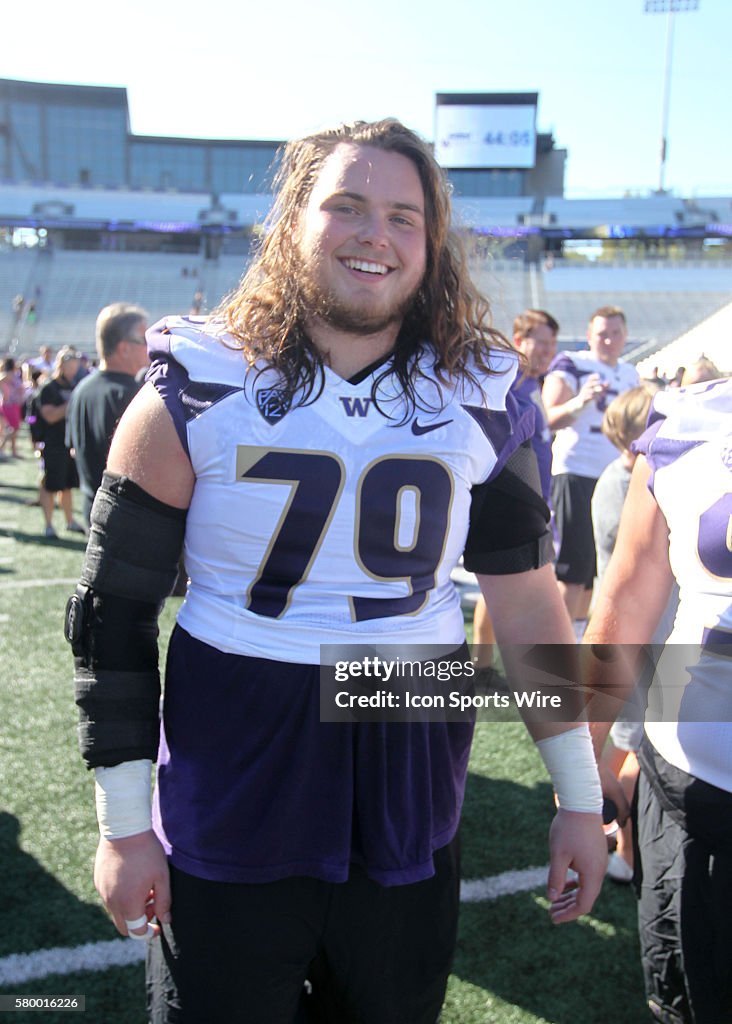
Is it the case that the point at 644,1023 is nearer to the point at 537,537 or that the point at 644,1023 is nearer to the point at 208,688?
the point at 537,537

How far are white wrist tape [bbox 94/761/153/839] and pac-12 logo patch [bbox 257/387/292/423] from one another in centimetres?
52

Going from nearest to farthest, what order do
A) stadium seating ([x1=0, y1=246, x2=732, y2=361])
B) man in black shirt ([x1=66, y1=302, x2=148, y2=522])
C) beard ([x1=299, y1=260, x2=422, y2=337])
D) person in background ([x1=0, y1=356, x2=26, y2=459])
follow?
beard ([x1=299, y1=260, x2=422, y2=337])
man in black shirt ([x1=66, y1=302, x2=148, y2=522])
person in background ([x1=0, y1=356, x2=26, y2=459])
stadium seating ([x1=0, y1=246, x2=732, y2=361])

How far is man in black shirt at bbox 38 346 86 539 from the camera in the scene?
720 cm

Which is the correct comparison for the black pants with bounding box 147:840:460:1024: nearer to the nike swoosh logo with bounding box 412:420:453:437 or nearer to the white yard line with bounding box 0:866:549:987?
the nike swoosh logo with bounding box 412:420:453:437

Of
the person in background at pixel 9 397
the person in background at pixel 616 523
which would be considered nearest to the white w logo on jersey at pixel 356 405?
the person in background at pixel 616 523

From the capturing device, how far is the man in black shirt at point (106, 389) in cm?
413

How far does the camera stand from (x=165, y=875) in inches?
47.3

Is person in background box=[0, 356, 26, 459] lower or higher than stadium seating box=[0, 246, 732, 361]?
lower

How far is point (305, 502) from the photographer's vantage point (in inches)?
47.4

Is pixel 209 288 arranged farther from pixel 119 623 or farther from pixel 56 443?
pixel 119 623

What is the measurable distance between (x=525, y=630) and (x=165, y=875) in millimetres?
657

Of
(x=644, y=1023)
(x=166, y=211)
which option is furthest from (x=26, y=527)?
(x=166, y=211)

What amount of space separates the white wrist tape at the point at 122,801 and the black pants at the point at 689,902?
83 cm

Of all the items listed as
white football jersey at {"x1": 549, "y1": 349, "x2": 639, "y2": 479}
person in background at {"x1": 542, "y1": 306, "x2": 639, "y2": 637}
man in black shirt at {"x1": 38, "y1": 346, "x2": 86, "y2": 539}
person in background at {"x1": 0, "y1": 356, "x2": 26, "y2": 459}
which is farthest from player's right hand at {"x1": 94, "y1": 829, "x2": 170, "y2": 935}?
person in background at {"x1": 0, "y1": 356, "x2": 26, "y2": 459}
